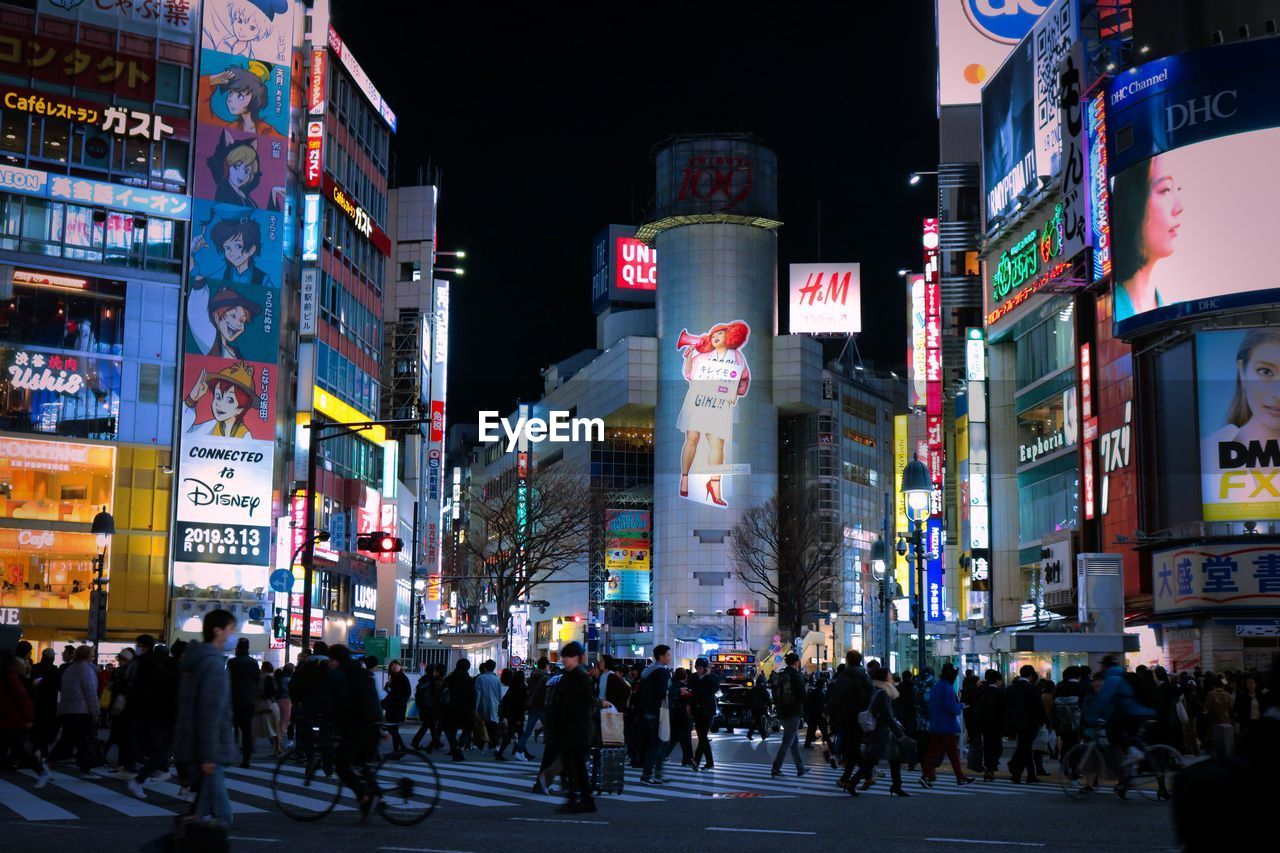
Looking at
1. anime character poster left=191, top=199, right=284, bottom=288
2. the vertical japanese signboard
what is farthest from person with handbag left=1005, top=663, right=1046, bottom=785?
anime character poster left=191, top=199, right=284, bottom=288

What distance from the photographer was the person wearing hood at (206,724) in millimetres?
10070

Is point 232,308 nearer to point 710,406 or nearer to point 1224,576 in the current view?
point 1224,576

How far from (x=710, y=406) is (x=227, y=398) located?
58475 mm

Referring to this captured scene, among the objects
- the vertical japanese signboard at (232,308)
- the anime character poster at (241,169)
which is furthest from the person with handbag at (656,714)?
the anime character poster at (241,169)

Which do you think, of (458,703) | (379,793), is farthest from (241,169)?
(379,793)

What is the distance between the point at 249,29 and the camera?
179ft

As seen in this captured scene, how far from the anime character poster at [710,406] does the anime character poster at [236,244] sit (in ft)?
185

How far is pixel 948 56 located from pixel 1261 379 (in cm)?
3296

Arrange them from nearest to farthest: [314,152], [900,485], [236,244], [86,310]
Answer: [86,310]
[236,244]
[314,152]
[900,485]

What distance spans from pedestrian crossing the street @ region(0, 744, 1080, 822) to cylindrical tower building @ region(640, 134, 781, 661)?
8253 centimetres

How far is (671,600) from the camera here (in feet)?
353

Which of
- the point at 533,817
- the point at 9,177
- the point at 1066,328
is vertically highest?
the point at 9,177

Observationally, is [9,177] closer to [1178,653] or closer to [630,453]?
[1178,653]

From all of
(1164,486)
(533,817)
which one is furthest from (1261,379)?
(533,817)
